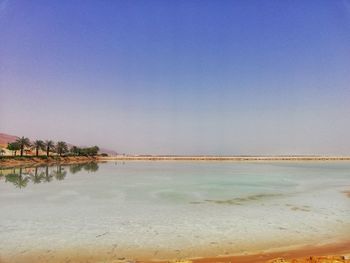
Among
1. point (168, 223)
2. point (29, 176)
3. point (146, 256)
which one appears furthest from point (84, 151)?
point (146, 256)

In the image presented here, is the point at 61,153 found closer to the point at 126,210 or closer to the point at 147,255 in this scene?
the point at 126,210

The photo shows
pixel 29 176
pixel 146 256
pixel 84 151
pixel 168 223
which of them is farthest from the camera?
pixel 84 151

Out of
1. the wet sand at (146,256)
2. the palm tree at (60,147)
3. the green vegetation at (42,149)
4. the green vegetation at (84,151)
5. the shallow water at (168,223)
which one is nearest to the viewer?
the wet sand at (146,256)

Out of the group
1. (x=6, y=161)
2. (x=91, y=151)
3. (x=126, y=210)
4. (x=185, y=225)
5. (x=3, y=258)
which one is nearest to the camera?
(x=3, y=258)

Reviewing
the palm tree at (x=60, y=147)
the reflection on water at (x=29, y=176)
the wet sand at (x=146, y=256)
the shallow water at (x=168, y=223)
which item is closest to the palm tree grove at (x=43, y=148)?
the palm tree at (x=60, y=147)

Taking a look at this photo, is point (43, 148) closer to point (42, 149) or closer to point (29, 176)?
point (42, 149)

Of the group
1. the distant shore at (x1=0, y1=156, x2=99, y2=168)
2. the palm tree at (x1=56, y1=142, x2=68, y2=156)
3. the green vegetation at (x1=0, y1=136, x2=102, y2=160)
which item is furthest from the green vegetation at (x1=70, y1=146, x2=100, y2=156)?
the palm tree at (x1=56, y1=142, x2=68, y2=156)

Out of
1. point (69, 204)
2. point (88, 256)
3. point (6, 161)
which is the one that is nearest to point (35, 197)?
point (69, 204)

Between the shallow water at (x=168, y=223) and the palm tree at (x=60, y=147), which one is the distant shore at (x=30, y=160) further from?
the shallow water at (x=168, y=223)

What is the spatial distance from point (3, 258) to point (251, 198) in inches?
719

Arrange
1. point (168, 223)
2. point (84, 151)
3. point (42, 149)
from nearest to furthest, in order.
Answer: point (168, 223) → point (42, 149) → point (84, 151)

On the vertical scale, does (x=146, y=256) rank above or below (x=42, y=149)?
below

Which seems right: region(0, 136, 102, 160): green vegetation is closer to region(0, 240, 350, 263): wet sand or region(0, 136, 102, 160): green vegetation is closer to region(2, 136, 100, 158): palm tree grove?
region(2, 136, 100, 158): palm tree grove

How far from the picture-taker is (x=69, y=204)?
21.7m
